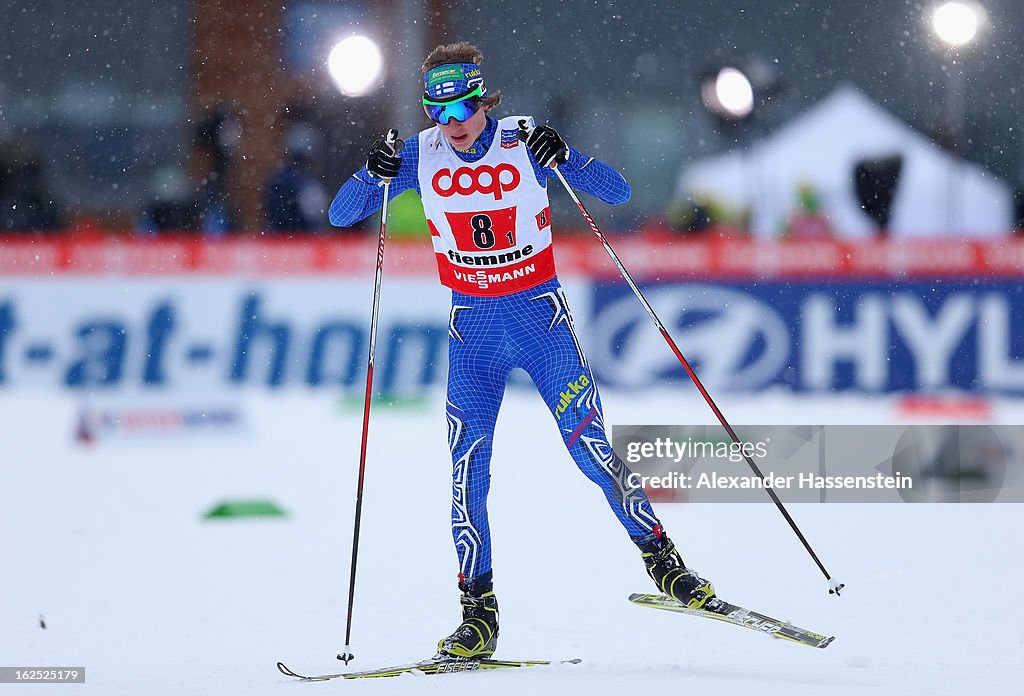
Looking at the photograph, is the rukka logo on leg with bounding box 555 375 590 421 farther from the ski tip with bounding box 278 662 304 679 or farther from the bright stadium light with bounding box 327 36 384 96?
the bright stadium light with bounding box 327 36 384 96

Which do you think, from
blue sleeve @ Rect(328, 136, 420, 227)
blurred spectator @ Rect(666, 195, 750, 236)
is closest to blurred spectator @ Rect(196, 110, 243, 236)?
blurred spectator @ Rect(666, 195, 750, 236)

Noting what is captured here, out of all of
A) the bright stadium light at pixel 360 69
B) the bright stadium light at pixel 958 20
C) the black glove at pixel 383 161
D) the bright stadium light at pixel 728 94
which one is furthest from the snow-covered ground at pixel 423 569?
the bright stadium light at pixel 958 20

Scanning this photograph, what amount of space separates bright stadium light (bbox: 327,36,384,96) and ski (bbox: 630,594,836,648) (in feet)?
25.2

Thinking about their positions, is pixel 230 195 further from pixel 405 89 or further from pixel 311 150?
pixel 405 89

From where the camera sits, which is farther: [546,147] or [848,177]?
[848,177]

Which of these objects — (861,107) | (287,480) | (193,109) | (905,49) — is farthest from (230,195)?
(905,49)

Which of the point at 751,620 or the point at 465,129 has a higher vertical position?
the point at 465,129

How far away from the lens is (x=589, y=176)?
13.5 ft

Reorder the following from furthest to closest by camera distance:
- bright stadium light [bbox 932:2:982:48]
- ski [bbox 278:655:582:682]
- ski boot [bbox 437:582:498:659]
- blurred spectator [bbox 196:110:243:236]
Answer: bright stadium light [bbox 932:2:982:48] < blurred spectator [bbox 196:110:243:236] < ski boot [bbox 437:582:498:659] < ski [bbox 278:655:582:682]

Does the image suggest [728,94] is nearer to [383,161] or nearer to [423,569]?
[423,569]

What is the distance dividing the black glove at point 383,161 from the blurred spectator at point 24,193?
6.07 m

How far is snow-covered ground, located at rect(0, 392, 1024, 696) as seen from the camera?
402 cm

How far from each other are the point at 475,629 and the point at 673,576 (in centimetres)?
67

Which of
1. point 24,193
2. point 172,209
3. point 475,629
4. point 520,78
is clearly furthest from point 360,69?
point 475,629
